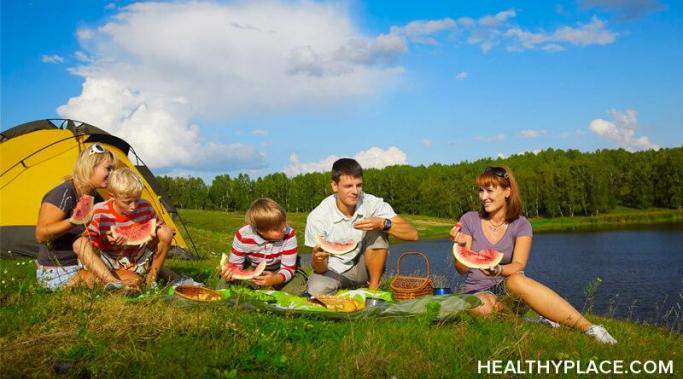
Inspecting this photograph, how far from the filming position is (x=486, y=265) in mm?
4590

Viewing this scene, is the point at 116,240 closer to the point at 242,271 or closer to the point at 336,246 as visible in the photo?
the point at 242,271

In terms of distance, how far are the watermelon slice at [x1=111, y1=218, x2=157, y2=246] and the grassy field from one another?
0.90 m

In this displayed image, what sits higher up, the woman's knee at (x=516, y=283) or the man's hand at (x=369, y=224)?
the man's hand at (x=369, y=224)

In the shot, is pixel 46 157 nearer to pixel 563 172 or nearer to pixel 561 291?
pixel 561 291

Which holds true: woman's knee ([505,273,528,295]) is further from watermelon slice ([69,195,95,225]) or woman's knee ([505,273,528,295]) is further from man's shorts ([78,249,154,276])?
watermelon slice ([69,195,95,225])

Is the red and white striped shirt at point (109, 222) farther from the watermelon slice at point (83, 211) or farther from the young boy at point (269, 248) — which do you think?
the young boy at point (269, 248)

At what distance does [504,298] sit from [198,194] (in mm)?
103844

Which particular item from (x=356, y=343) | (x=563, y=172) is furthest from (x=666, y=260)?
(x=563, y=172)

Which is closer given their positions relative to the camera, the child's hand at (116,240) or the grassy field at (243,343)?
the grassy field at (243,343)

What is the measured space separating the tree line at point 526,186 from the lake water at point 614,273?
4117 cm

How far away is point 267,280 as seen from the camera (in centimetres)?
553

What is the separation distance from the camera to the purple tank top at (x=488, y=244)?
509 cm

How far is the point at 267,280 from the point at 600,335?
319 centimetres

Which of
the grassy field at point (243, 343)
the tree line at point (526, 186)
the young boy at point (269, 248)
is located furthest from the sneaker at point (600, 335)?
the tree line at point (526, 186)
